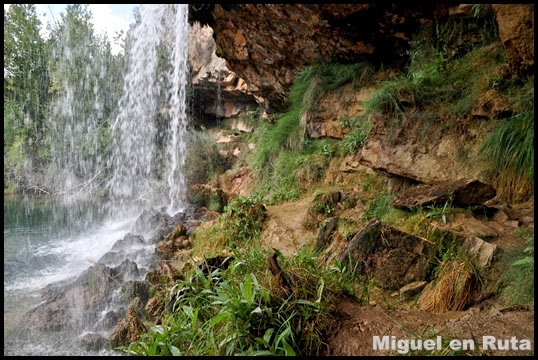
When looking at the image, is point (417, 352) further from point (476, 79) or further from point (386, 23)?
point (386, 23)

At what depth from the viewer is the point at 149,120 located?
1290 centimetres

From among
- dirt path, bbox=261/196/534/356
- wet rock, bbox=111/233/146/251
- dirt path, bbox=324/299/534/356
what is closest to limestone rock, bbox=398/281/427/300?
dirt path, bbox=261/196/534/356

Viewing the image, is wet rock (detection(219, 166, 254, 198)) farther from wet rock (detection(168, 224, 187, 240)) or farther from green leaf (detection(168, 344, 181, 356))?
green leaf (detection(168, 344, 181, 356))

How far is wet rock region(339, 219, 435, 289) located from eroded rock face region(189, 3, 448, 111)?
392cm

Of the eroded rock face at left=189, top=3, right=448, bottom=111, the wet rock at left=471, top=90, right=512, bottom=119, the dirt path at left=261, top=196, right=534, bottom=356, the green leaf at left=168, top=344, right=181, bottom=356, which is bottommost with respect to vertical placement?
the green leaf at left=168, top=344, right=181, bottom=356

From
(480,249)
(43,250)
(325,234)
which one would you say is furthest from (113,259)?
(480,249)

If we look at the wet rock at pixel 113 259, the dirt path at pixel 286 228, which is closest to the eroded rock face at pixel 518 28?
the dirt path at pixel 286 228

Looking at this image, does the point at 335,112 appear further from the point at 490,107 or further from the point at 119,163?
the point at 119,163

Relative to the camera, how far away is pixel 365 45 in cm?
608

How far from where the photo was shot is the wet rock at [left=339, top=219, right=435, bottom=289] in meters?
2.88

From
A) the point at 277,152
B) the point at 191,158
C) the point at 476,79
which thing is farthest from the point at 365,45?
the point at 191,158

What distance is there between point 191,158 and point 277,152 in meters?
4.84

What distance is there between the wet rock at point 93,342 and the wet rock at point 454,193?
3.89 meters

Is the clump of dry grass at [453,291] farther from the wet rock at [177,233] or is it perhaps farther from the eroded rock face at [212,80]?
the eroded rock face at [212,80]
